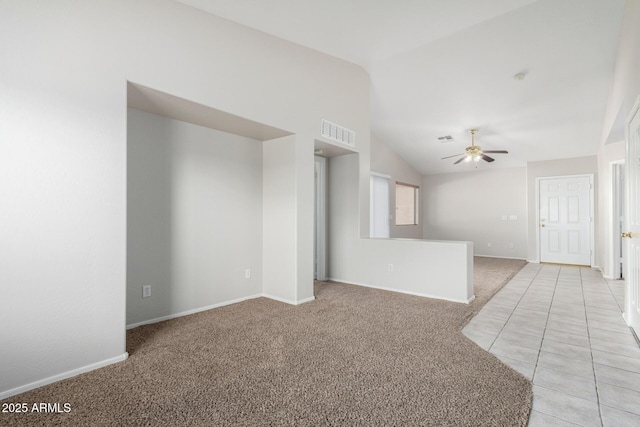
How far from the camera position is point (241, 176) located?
145 inches

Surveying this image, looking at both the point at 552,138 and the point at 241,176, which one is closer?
the point at 241,176

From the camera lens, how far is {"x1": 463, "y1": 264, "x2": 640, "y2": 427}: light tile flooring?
1636 mm

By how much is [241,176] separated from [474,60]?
3356mm

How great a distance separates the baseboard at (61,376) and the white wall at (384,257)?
3124mm

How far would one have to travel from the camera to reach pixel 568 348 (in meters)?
2.40

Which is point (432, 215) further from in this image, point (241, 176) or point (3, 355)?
point (3, 355)

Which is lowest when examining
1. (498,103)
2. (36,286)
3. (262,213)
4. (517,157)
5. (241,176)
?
(36,286)

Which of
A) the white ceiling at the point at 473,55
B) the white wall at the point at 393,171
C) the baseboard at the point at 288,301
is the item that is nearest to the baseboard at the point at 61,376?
the baseboard at the point at 288,301

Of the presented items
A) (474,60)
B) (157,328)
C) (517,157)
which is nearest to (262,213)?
(157,328)

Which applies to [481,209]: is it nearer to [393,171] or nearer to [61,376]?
[393,171]

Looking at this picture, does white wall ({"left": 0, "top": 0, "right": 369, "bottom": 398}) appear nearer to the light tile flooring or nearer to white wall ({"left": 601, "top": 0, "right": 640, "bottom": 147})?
the light tile flooring

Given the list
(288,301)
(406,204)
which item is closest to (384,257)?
(288,301)

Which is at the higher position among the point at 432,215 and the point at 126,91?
the point at 126,91

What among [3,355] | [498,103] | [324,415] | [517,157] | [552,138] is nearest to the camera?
[324,415]
